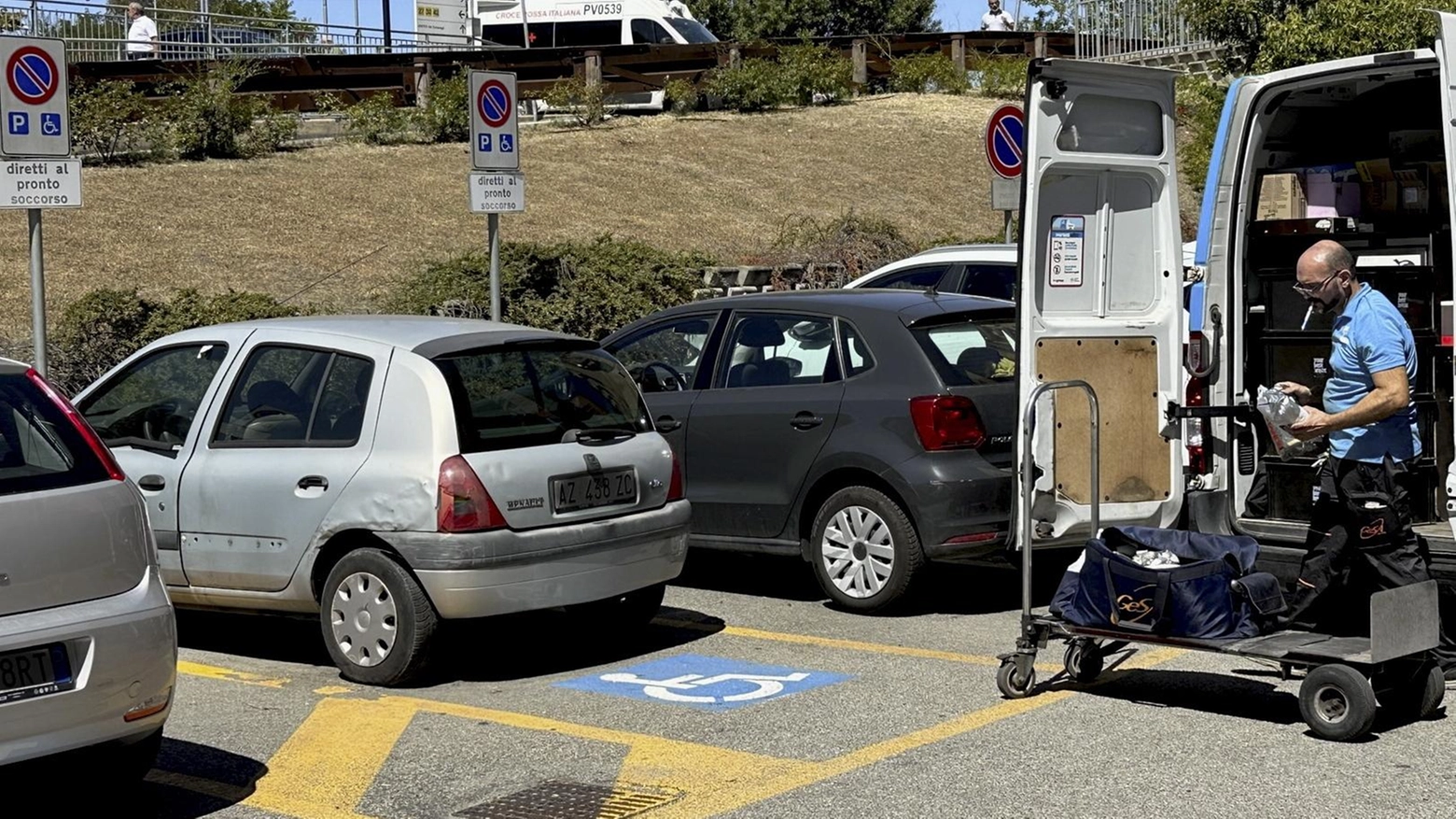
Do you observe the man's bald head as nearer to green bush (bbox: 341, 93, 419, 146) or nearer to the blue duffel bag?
the blue duffel bag

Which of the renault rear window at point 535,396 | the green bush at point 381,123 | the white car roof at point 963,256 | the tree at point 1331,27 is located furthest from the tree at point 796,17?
the renault rear window at point 535,396

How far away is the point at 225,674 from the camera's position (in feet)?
26.1

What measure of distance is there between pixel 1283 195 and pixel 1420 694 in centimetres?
246

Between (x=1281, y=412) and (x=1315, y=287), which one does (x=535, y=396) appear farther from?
(x=1315, y=287)

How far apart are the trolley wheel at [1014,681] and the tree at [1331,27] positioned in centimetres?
1321

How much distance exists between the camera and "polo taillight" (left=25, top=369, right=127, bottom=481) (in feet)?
18.5

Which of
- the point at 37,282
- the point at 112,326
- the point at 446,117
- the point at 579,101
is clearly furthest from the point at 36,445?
the point at 579,101

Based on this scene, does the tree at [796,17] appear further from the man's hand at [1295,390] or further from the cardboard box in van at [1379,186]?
the man's hand at [1295,390]

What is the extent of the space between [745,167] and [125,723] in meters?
24.2

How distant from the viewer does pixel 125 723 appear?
5.39 meters

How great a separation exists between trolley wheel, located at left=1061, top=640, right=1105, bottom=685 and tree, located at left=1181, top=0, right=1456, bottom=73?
12.9 m

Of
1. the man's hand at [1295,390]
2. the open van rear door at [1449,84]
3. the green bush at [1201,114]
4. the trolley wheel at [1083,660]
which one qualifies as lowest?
the trolley wheel at [1083,660]

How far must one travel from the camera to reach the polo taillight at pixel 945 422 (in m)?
8.84

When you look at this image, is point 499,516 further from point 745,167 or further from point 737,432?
point 745,167
